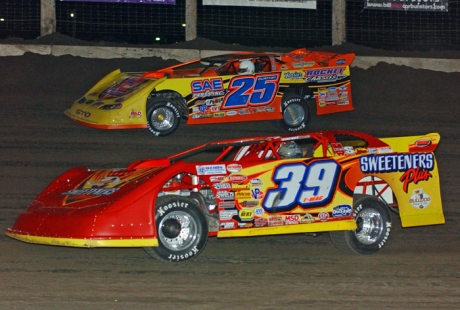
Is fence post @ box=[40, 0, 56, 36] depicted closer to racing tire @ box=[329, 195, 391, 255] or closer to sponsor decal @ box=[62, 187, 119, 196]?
sponsor decal @ box=[62, 187, 119, 196]

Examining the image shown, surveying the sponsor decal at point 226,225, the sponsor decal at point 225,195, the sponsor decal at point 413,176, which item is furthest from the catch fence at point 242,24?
the sponsor decal at point 226,225

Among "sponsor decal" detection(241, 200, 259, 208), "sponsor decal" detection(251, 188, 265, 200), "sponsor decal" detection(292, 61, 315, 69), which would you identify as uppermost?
"sponsor decal" detection(292, 61, 315, 69)

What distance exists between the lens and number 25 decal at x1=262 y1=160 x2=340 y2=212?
24.2ft

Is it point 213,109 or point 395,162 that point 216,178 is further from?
point 213,109

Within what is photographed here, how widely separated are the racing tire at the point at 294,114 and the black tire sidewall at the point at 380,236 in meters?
4.98

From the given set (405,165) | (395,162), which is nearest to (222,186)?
(395,162)

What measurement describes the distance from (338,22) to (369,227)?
35.4 feet

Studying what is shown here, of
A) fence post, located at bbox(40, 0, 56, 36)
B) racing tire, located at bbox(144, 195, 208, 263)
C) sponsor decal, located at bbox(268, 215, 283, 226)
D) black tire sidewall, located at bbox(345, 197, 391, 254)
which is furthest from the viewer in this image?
fence post, located at bbox(40, 0, 56, 36)

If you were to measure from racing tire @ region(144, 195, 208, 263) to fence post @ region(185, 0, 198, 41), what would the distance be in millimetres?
10741

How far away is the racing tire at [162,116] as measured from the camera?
11.8 m

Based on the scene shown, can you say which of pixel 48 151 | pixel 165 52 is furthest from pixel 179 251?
pixel 165 52

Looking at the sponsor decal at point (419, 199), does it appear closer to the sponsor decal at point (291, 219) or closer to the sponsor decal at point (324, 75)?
the sponsor decal at point (291, 219)

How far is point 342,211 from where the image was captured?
25.0 feet

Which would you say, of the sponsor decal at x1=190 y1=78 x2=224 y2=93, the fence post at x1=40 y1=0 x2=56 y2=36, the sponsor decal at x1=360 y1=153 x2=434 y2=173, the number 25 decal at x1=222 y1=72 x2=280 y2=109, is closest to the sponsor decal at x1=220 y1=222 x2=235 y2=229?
the sponsor decal at x1=360 y1=153 x2=434 y2=173
